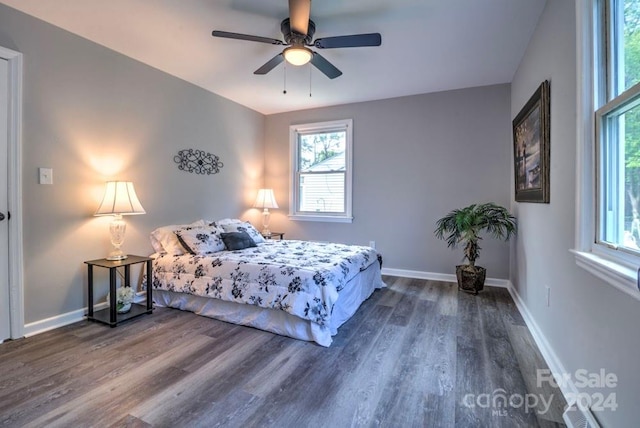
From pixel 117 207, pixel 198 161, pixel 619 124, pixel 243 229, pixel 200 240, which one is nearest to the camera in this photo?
pixel 619 124

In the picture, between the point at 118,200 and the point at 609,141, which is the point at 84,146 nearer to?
the point at 118,200

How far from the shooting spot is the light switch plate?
2.55m

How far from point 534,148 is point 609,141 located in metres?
1.24

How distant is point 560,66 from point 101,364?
3.59m

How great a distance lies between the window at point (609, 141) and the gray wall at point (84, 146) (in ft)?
12.2

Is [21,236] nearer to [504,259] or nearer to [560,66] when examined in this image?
[560,66]

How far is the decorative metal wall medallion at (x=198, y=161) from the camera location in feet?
12.5

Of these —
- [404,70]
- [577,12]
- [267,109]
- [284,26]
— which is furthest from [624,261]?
[267,109]

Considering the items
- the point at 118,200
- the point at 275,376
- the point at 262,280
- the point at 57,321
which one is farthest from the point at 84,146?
the point at 275,376

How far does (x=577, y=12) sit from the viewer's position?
1634mm

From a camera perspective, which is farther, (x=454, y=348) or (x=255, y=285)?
(x=255, y=285)

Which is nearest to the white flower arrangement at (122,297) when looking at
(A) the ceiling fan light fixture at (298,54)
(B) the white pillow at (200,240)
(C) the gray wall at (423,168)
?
(B) the white pillow at (200,240)

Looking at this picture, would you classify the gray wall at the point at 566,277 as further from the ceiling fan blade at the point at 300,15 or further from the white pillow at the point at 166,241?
the white pillow at the point at 166,241

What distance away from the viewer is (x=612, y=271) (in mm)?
1234
